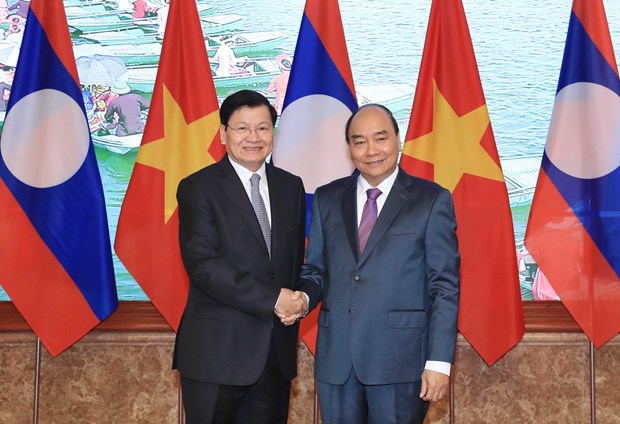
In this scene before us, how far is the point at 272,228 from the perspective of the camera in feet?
7.22

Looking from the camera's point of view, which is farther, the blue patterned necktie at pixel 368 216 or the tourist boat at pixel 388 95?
the tourist boat at pixel 388 95

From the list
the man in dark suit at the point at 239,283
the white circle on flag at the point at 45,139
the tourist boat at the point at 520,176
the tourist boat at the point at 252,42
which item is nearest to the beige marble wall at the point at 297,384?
the tourist boat at the point at 520,176

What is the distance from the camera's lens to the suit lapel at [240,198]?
215cm

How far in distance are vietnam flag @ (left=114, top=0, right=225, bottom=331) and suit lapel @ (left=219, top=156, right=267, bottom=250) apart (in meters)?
1.14

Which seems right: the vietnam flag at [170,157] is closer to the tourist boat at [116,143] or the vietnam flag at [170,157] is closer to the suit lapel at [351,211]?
the tourist boat at [116,143]

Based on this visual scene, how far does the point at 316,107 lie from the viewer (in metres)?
3.37

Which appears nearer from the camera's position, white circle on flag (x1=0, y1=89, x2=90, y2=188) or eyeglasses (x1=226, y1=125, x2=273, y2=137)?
eyeglasses (x1=226, y1=125, x2=273, y2=137)

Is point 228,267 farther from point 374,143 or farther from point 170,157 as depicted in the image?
point 170,157

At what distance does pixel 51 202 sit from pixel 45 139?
11.0 inches

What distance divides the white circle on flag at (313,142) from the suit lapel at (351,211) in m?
1.06

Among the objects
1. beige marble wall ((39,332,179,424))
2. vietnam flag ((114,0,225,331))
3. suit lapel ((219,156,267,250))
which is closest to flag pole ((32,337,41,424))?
beige marble wall ((39,332,179,424))

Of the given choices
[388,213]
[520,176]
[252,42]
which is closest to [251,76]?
[252,42]

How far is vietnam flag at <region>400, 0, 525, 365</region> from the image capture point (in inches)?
128

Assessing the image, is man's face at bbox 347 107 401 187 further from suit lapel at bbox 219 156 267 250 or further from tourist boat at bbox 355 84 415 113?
tourist boat at bbox 355 84 415 113
